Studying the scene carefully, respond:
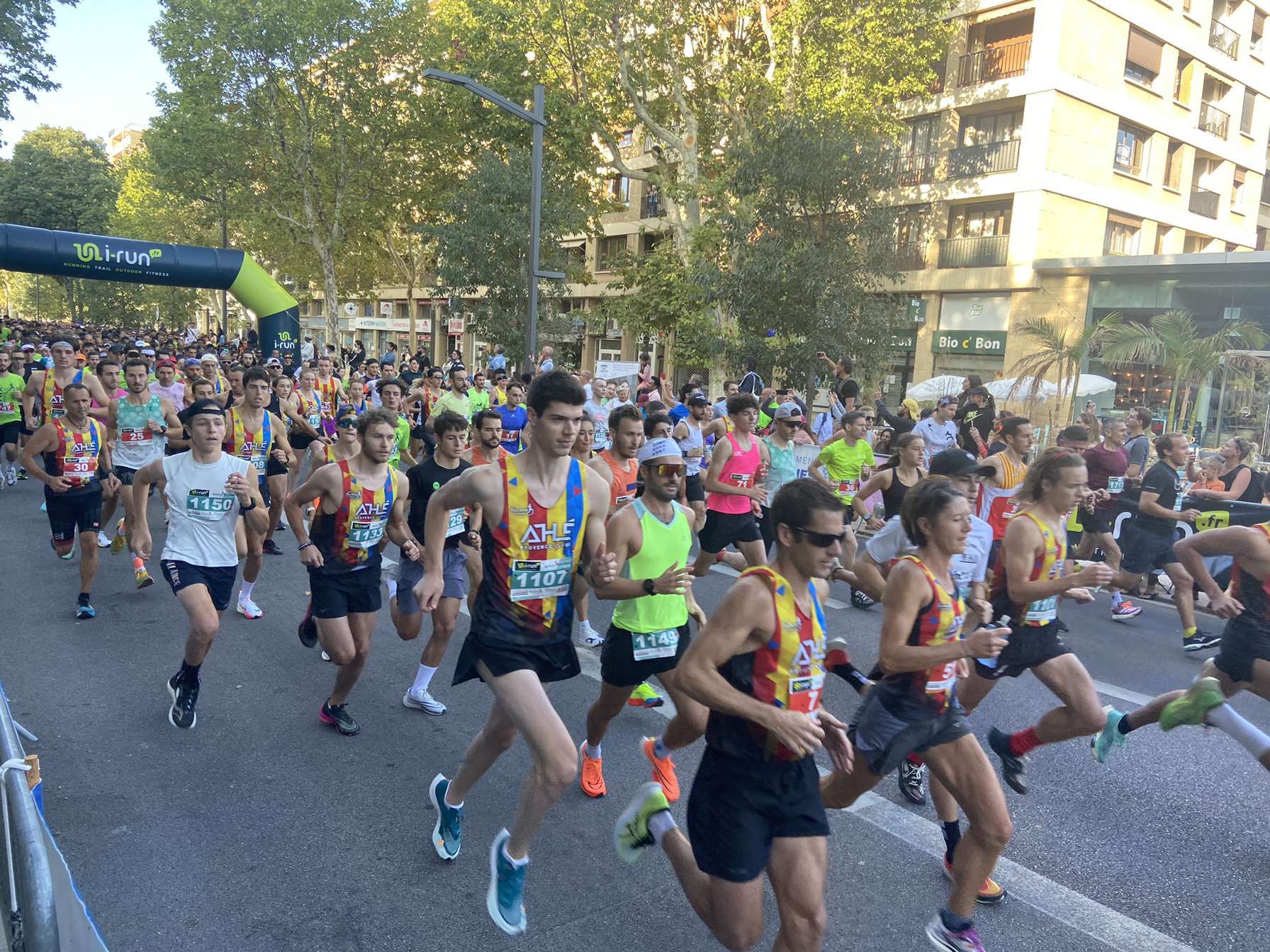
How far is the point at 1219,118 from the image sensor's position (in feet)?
99.9

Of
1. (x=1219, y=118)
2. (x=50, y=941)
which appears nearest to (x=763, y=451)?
(x=50, y=941)

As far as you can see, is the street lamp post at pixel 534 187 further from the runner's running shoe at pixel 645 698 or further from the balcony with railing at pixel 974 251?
the balcony with railing at pixel 974 251

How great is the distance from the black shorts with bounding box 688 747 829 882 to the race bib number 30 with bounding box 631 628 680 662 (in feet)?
4.61

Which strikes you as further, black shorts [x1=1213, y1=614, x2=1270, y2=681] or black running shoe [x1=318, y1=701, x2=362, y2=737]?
black running shoe [x1=318, y1=701, x2=362, y2=737]

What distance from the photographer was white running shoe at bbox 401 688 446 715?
5555 mm

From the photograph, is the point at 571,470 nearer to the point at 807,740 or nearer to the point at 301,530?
the point at 807,740

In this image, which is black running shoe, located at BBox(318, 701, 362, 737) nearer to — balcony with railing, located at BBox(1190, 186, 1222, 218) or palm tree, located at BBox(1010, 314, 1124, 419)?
palm tree, located at BBox(1010, 314, 1124, 419)

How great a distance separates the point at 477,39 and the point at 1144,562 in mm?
24778

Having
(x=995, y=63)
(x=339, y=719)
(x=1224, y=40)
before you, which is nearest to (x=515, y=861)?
(x=339, y=719)

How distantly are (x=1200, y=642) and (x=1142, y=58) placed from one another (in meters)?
26.1

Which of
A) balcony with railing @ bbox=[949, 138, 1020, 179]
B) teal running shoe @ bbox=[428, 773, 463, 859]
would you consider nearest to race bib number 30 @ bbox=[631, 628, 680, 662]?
teal running shoe @ bbox=[428, 773, 463, 859]

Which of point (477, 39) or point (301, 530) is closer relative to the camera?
point (301, 530)

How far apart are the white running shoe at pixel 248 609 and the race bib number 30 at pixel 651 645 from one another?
438cm

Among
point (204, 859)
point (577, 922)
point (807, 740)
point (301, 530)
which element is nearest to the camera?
point (807, 740)
